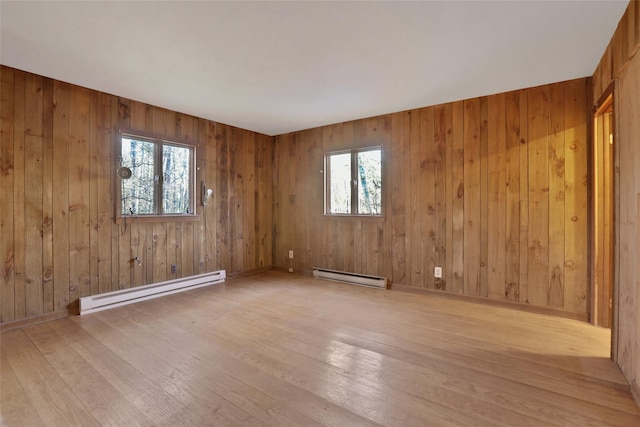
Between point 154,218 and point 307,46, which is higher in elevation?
point 307,46

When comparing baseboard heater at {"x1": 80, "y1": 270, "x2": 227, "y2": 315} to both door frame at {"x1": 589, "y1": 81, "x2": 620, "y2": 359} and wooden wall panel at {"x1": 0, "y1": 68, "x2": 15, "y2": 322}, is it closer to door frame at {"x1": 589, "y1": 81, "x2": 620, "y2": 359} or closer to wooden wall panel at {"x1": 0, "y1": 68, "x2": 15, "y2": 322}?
wooden wall panel at {"x1": 0, "y1": 68, "x2": 15, "y2": 322}

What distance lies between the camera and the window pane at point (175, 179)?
3.81 metres

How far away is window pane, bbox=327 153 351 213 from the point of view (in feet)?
14.6

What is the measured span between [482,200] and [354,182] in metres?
1.71

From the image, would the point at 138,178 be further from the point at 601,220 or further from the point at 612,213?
the point at 601,220

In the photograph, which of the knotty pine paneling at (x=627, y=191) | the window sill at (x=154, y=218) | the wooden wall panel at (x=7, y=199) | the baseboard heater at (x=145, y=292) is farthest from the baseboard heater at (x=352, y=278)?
the wooden wall panel at (x=7, y=199)

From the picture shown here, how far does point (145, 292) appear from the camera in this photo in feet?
11.4

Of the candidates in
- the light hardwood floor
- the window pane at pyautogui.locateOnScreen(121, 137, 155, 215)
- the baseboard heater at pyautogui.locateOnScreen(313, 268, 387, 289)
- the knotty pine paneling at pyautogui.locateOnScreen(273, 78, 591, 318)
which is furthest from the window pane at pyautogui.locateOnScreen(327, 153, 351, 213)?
the window pane at pyautogui.locateOnScreen(121, 137, 155, 215)

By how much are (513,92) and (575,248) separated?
174 centimetres

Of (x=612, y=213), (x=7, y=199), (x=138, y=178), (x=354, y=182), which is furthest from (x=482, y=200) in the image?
(x=7, y=199)

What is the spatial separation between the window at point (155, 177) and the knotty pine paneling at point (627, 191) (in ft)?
14.3

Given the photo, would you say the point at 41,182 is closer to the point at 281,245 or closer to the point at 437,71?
the point at 281,245

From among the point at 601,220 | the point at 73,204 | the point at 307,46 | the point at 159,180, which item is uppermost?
the point at 307,46

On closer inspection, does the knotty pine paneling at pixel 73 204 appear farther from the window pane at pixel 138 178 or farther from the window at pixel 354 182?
the window at pixel 354 182
